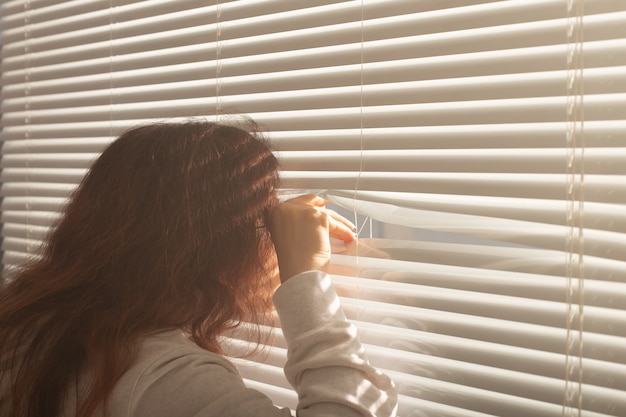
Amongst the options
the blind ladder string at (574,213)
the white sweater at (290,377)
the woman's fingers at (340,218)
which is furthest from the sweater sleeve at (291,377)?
the blind ladder string at (574,213)

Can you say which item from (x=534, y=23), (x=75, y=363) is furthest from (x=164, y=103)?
(x=534, y=23)

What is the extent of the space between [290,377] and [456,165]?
1.19 ft

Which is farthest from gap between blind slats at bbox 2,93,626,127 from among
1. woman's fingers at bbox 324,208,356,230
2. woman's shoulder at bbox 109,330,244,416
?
woman's shoulder at bbox 109,330,244,416

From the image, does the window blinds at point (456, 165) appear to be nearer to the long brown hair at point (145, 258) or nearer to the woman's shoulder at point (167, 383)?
the long brown hair at point (145, 258)

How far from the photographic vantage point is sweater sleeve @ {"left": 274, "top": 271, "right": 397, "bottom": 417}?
949mm

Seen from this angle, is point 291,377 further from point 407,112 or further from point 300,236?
point 407,112

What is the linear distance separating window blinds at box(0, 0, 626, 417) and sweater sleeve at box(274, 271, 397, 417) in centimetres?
8

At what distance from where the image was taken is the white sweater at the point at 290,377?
93 centimetres

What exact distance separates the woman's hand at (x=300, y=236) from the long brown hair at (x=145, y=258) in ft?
0.11

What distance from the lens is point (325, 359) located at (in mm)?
974

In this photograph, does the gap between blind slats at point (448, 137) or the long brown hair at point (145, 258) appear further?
the long brown hair at point (145, 258)

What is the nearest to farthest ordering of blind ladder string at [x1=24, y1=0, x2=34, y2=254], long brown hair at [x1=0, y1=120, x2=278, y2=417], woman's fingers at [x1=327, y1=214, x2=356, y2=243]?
long brown hair at [x1=0, y1=120, x2=278, y2=417], woman's fingers at [x1=327, y1=214, x2=356, y2=243], blind ladder string at [x1=24, y1=0, x2=34, y2=254]

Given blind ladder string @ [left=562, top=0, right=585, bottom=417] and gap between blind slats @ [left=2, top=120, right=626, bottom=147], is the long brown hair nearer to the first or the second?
gap between blind slats @ [left=2, top=120, right=626, bottom=147]

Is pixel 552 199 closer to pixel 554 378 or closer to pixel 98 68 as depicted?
pixel 554 378
